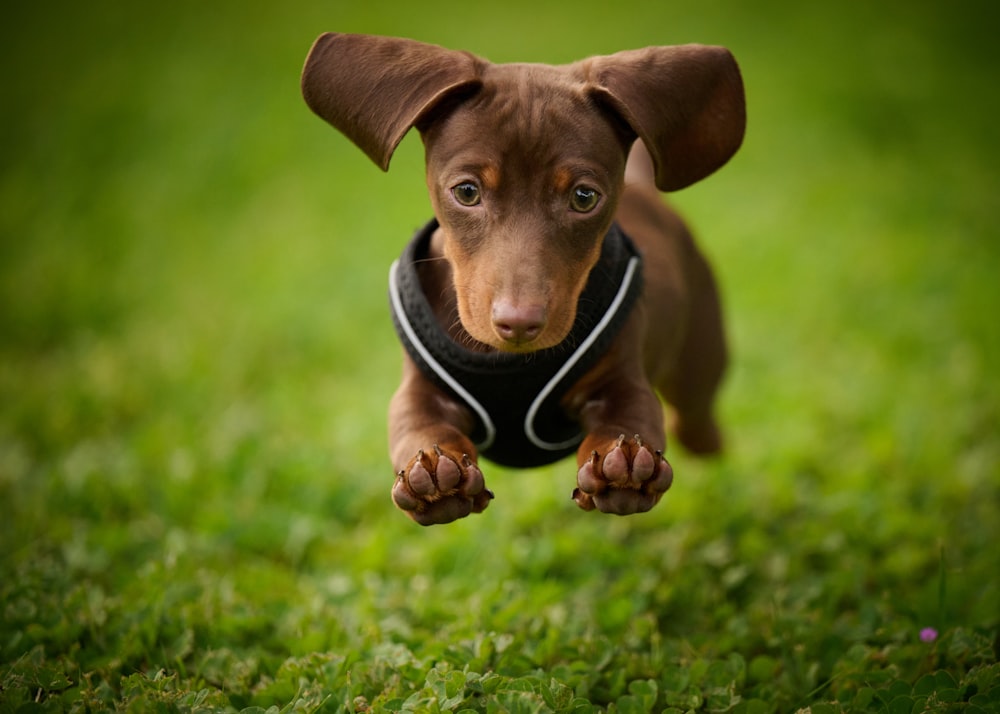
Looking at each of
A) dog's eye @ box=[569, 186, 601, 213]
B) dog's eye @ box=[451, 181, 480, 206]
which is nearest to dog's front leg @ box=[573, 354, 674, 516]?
dog's eye @ box=[569, 186, 601, 213]

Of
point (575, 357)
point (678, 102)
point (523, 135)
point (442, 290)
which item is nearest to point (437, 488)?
point (575, 357)

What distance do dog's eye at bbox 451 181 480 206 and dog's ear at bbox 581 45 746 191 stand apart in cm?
42

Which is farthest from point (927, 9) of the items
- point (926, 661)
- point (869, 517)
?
point (926, 661)

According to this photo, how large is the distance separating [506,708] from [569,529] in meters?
1.82

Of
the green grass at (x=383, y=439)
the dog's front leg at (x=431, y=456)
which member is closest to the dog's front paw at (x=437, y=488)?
the dog's front leg at (x=431, y=456)

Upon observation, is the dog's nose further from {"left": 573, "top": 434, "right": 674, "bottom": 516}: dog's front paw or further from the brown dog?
{"left": 573, "top": 434, "right": 674, "bottom": 516}: dog's front paw

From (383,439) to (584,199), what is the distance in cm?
285

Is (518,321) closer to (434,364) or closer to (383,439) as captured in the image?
(434,364)

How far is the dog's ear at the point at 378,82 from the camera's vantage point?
2498 millimetres

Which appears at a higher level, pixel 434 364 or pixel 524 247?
pixel 524 247

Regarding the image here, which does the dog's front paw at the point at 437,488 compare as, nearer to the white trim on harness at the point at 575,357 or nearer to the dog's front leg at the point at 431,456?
the dog's front leg at the point at 431,456

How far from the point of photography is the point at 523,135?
95.6 inches

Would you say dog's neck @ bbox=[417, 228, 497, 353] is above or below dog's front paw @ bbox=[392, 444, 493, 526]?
above

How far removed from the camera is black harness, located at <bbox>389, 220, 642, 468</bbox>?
268cm
